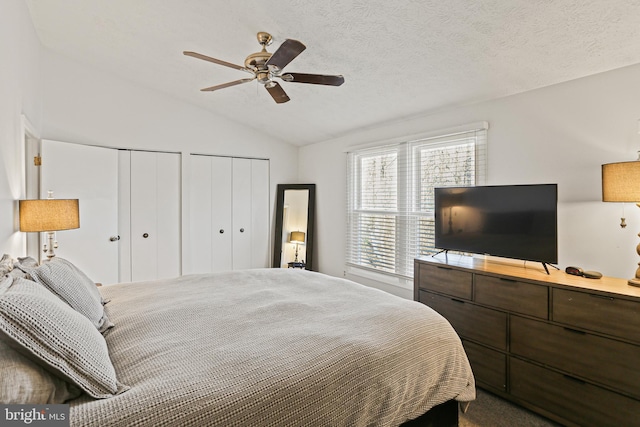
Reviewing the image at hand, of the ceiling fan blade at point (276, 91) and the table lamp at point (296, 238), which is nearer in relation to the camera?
the ceiling fan blade at point (276, 91)

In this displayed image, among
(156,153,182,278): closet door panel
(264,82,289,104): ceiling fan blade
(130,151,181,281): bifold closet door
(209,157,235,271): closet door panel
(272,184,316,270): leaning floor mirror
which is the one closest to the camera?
(264,82,289,104): ceiling fan blade

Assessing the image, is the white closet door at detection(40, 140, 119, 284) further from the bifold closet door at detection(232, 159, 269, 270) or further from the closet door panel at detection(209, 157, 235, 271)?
the bifold closet door at detection(232, 159, 269, 270)

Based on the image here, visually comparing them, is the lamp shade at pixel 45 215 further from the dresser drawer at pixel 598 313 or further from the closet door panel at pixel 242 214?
the dresser drawer at pixel 598 313

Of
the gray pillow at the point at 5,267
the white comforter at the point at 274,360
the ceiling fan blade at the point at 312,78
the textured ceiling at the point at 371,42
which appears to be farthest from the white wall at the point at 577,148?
the gray pillow at the point at 5,267

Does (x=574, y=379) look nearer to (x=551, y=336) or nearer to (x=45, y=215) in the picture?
(x=551, y=336)

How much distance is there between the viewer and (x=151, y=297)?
206 centimetres

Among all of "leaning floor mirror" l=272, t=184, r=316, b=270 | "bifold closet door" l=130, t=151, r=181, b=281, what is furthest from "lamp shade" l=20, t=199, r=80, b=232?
"leaning floor mirror" l=272, t=184, r=316, b=270

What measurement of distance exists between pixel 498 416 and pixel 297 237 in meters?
3.48

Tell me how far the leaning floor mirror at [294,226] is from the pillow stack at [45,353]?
3.84 meters

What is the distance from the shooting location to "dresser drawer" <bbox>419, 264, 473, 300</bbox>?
253cm

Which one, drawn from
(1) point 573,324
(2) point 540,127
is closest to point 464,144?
(2) point 540,127

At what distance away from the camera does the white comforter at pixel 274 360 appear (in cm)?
105

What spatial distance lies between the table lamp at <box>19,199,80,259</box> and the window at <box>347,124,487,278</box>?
9.92 feet

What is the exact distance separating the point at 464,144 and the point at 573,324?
5.82 feet
